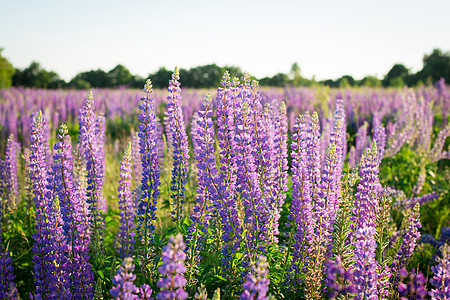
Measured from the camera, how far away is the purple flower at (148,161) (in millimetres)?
2607

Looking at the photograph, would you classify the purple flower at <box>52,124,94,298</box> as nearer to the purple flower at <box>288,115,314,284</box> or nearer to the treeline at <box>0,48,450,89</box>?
the purple flower at <box>288,115,314,284</box>

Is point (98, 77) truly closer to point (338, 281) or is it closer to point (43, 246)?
point (43, 246)

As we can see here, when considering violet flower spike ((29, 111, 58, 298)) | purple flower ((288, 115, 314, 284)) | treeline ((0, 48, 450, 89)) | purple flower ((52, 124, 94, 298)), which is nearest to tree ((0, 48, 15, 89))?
treeline ((0, 48, 450, 89))

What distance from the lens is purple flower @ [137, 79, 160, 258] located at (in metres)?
2.61

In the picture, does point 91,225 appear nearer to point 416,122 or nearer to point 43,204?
point 43,204

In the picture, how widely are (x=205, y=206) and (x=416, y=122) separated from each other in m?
6.06

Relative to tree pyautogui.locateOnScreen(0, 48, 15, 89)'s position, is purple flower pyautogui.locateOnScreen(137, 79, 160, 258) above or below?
below

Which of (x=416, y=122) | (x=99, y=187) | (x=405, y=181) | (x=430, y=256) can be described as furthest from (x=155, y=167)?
(x=416, y=122)

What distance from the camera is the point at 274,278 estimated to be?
2.56 m

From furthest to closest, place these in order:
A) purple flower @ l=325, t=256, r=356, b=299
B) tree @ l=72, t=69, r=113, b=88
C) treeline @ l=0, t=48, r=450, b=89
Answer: tree @ l=72, t=69, r=113, b=88 → treeline @ l=0, t=48, r=450, b=89 → purple flower @ l=325, t=256, r=356, b=299

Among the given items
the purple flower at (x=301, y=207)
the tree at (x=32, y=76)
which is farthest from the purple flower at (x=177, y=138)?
the tree at (x=32, y=76)

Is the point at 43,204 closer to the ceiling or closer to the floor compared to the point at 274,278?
closer to the ceiling

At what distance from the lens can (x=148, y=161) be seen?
265 centimetres

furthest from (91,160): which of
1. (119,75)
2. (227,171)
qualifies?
(119,75)
